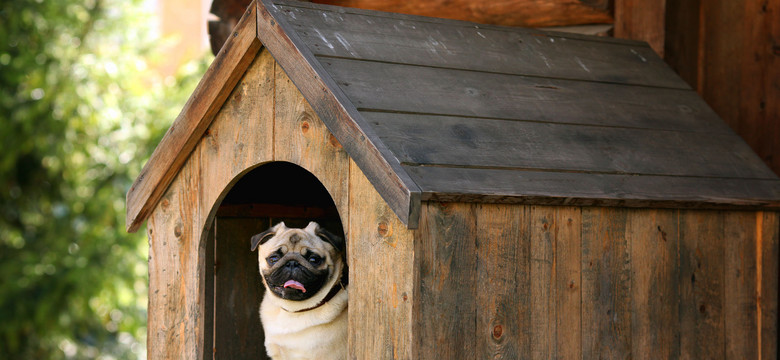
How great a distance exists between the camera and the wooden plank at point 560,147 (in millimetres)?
2561

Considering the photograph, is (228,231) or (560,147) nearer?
(560,147)

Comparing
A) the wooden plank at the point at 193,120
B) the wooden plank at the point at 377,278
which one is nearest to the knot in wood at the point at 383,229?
the wooden plank at the point at 377,278

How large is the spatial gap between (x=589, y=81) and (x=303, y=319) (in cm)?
145

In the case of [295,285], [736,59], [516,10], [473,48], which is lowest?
[295,285]

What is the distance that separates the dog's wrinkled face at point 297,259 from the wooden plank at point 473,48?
85cm

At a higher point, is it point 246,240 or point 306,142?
point 306,142

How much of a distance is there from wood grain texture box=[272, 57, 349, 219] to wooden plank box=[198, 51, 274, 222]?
47mm

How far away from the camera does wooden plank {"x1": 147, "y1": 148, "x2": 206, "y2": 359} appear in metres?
3.17

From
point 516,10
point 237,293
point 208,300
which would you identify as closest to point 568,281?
point 208,300

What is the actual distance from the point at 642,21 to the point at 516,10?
2.08 feet

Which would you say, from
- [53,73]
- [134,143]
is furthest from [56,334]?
[53,73]

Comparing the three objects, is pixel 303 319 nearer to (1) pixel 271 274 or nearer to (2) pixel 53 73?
(1) pixel 271 274

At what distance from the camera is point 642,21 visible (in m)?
4.05

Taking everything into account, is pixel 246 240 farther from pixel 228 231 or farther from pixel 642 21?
pixel 642 21
